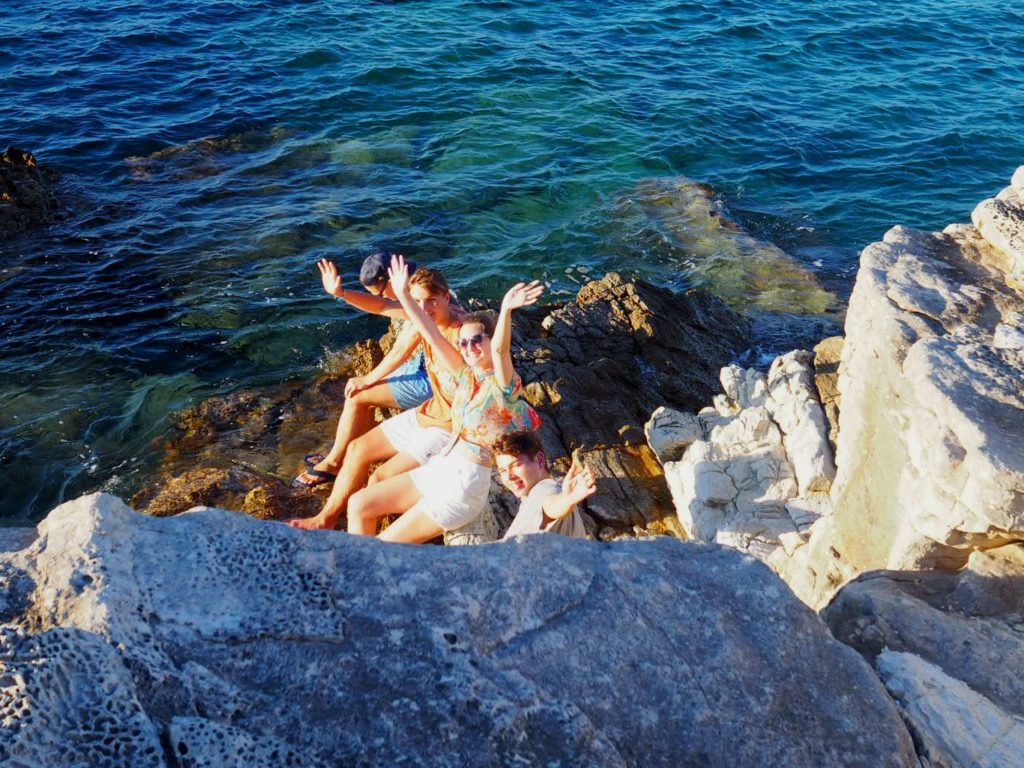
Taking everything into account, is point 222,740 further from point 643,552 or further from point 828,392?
point 828,392

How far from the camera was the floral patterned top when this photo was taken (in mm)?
5551

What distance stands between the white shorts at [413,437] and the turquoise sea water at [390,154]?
9.20 ft

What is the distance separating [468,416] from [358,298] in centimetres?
187

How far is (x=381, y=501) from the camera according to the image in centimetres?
601

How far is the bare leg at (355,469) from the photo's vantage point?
21.7ft

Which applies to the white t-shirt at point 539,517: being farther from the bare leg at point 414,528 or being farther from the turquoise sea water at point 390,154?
the turquoise sea water at point 390,154

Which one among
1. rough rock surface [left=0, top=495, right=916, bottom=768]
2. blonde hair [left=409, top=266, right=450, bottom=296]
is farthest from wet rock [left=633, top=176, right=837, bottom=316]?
rough rock surface [left=0, top=495, right=916, bottom=768]

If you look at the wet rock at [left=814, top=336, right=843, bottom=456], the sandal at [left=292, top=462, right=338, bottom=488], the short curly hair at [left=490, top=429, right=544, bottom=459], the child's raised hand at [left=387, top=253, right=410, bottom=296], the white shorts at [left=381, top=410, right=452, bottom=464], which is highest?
the child's raised hand at [left=387, top=253, right=410, bottom=296]

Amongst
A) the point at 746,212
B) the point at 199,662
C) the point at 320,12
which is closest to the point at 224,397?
the point at 199,662

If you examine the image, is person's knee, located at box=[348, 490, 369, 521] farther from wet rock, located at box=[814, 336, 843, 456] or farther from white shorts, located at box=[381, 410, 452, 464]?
wet rock, located at box=[814, 336, 843, 456]

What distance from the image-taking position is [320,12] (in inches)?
798

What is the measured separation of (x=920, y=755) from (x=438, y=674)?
1816mm

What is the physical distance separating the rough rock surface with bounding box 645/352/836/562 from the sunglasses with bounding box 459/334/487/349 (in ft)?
7.53

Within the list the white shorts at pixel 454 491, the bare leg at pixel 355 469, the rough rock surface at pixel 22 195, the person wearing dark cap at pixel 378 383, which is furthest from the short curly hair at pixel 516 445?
the rough rock surface at pixel 22 195
